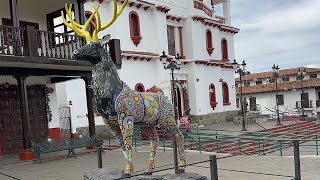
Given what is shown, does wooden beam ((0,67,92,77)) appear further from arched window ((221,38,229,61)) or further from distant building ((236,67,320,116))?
distant building ((236,67,320,116))

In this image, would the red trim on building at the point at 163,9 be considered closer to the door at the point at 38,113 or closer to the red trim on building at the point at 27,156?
the door at the point at 38,113

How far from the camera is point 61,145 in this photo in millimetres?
12938

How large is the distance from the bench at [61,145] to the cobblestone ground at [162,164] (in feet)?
1.31

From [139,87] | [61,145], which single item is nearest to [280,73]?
[139,87]

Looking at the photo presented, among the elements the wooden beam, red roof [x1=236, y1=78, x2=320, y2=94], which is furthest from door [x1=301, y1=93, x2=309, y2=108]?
the wooden beam

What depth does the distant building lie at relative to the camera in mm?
38188

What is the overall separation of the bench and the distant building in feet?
85.2

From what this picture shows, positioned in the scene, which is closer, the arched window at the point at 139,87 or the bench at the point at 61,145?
the bench at the point at 61,145

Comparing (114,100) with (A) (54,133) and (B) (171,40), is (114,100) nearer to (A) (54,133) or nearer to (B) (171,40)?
(A) (54,133)

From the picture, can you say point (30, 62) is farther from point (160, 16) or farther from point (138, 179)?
point (160, 16)

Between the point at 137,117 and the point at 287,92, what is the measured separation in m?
37.0

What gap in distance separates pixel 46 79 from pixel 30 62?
467cm

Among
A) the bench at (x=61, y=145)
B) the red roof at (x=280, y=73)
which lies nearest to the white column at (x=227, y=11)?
the red roof at (x=280, y=73)

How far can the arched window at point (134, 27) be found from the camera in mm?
21109
